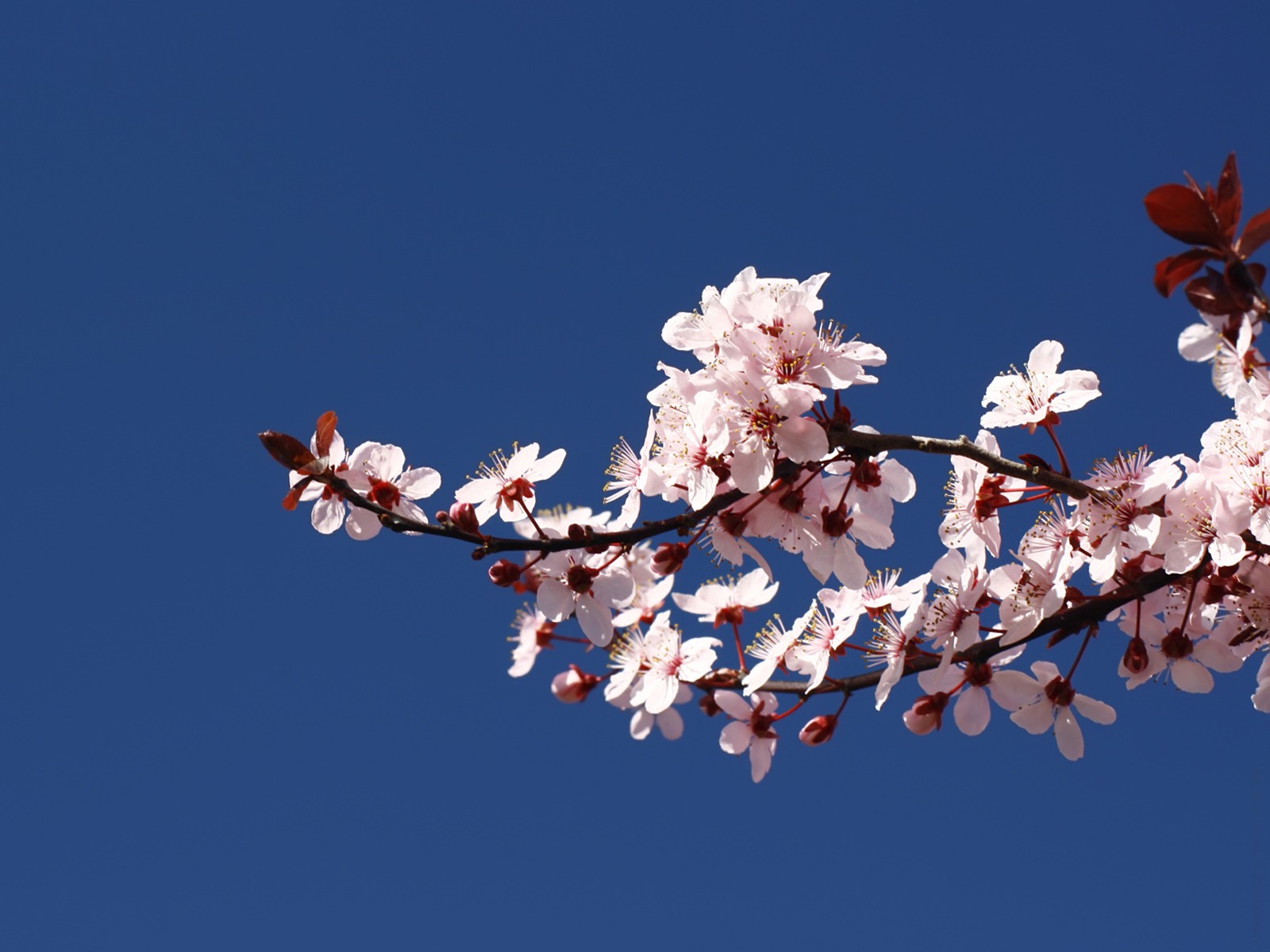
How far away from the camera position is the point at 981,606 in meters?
2.46

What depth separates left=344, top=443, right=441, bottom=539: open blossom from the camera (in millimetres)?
2367

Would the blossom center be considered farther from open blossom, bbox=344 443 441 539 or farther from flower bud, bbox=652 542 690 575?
flower bud, bbox=652 542 690 575

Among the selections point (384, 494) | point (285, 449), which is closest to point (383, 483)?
point (384, 494)

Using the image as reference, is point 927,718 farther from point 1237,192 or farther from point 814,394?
point 1237,192

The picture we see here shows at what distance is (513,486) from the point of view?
A: 2469mm

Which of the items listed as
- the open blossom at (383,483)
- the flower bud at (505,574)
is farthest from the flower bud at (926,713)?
the open blossom at (383,483)

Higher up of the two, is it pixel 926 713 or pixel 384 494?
pixel 384 494

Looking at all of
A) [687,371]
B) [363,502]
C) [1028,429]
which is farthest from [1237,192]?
[363,502]

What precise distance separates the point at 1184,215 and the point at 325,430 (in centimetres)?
153

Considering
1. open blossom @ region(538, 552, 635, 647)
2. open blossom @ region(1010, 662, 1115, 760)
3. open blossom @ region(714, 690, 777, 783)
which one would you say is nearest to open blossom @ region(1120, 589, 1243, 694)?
open blossom @ region(1010, 662, 1115, 760)

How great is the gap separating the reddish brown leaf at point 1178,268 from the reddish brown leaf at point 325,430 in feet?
4.82

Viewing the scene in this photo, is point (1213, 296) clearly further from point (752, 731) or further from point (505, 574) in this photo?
point (752, 731)

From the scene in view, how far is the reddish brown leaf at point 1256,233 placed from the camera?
5.41 feet

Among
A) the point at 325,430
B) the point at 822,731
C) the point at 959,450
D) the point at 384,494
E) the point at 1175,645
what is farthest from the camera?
the point at 822,731
